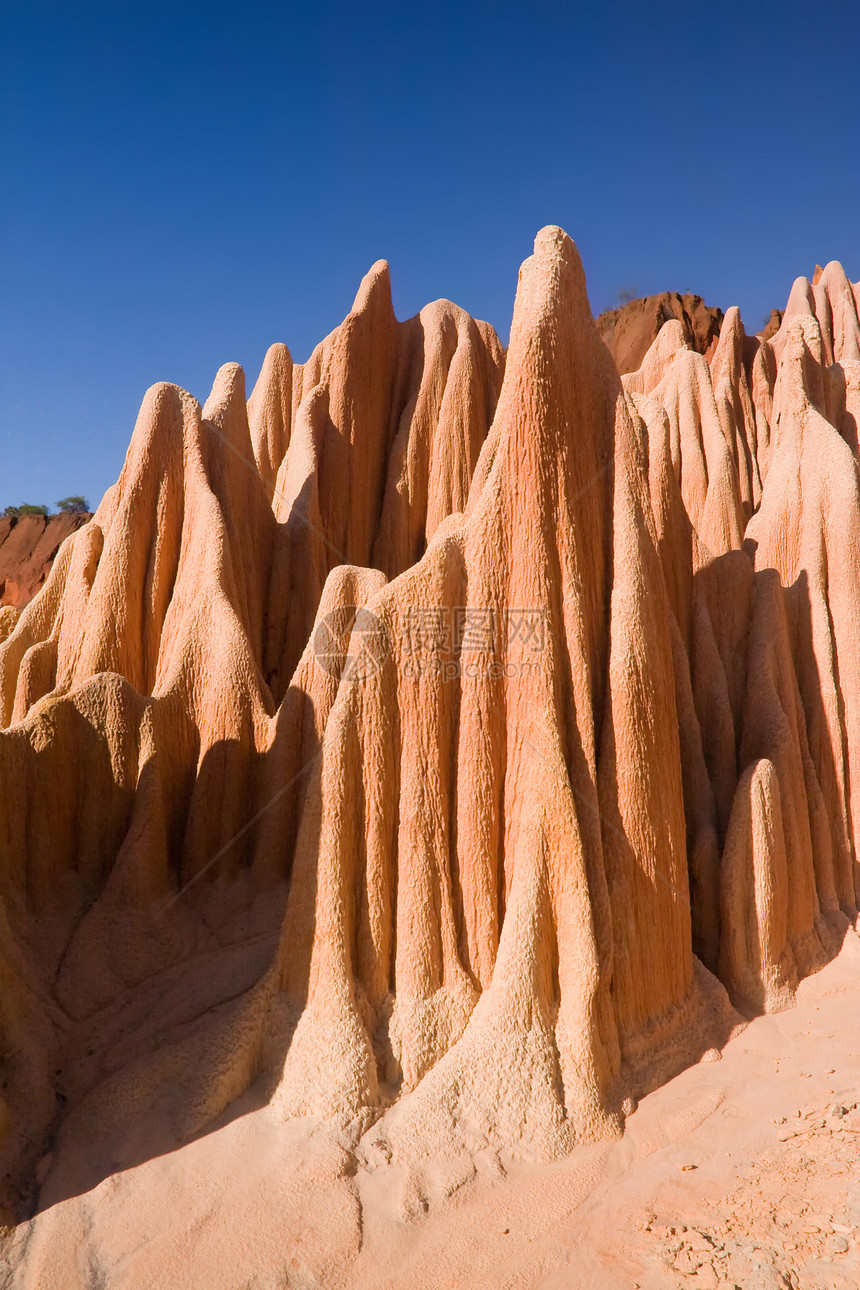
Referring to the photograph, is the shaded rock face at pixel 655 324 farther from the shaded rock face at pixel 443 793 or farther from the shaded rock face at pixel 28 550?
the shaded rock face at pixel 28 550

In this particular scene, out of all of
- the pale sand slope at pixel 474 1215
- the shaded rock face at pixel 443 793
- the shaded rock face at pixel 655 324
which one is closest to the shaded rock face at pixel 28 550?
the shaded rock face at pixel 655 324

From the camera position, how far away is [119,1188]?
531cm

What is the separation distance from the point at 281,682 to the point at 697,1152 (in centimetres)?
695

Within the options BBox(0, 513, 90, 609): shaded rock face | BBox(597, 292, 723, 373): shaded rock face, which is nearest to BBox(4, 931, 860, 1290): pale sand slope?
BBox(597, 292, 723, 373): shaded rock face

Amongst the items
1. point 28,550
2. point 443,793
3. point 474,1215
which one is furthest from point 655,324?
point 28,550

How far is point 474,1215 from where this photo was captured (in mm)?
5172

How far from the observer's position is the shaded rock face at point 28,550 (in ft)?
106

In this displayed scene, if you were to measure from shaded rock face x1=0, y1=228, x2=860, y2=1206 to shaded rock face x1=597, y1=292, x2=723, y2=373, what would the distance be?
1139 centimetres

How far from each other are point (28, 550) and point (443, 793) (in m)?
31.9

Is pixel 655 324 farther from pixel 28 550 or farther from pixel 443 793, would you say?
pixel 28 550

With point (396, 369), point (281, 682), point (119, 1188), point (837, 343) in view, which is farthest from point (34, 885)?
point (837, 343)

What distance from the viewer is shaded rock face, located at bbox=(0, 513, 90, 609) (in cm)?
3244

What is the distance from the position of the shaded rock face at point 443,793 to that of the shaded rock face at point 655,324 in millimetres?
11388

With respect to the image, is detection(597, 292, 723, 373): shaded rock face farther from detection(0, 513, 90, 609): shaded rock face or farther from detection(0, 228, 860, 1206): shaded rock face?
detection(0, 513, 90, 609): shaded rock face
